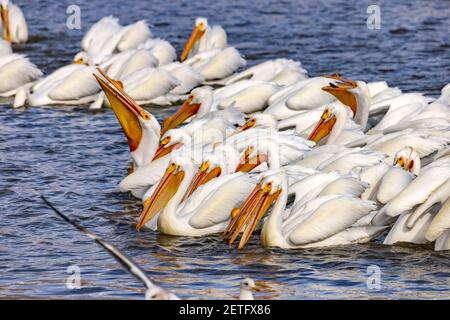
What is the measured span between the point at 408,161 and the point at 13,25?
28.3ft

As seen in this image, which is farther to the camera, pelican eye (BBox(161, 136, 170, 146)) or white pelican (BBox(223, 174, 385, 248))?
pelican eye (BBox(161, 136, 170, 146))

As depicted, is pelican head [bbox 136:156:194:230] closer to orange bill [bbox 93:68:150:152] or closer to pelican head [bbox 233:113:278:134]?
orange bill [bbox 93:68:150:152]

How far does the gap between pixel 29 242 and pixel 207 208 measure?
1114 millimetres

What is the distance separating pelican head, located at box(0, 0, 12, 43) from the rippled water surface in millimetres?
257

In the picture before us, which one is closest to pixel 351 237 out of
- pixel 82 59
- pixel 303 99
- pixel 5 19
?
pixel 303 99

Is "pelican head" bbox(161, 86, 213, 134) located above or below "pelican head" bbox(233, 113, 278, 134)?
below

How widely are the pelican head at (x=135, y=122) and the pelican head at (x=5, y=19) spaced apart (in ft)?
22.3

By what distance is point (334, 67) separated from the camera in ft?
43.8

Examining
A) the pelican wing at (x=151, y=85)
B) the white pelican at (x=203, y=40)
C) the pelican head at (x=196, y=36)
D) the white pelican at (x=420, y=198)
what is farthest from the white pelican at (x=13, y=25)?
the white pelican at (x=420, y=198)

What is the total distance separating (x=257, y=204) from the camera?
23.9 ft

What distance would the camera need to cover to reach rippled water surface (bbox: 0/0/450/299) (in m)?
6.53

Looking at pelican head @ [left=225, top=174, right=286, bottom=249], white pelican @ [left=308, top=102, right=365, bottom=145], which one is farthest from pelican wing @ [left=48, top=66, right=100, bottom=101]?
pelican head @ [left=225, top=174, right=286, bottom=249]

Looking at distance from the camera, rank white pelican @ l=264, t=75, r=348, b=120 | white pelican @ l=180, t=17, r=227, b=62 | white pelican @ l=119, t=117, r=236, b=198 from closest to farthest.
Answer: white pelican @ l=119, t=117, r=236, b=198, white pelican @ l=264, t=75, r=348, b=120, white pelican @ l=180, t=17, r=227, b=62

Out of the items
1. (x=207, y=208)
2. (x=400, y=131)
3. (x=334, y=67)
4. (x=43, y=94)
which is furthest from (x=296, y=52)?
(x=207, y=208)
